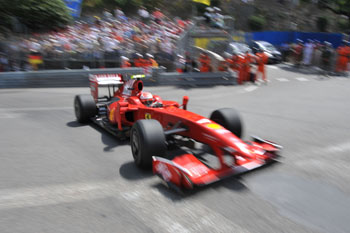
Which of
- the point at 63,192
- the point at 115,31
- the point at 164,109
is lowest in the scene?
the point at 63,192

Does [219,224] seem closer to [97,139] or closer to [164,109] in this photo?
[164,109]

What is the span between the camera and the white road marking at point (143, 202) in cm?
323

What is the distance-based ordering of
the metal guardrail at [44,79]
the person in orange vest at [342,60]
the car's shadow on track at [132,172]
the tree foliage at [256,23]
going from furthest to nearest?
the tree foliage at [256,23] → the person in orange vest at [342,60] → the metal guardrail at [44,79] → the car's shadow on track at [132,172]

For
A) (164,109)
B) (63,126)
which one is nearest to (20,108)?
(63,126)

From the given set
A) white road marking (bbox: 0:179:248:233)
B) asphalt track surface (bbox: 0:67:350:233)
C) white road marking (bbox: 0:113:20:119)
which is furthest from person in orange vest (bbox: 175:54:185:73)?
white road marking (bbox: 0:179:248:233)

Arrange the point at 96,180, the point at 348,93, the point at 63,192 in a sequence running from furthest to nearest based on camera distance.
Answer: the point at 348,93, the point at 96,180, the point at 63,192

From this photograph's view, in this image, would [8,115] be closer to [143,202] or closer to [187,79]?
[143,202]

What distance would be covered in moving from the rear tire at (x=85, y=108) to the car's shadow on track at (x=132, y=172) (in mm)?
2559

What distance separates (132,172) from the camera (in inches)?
180

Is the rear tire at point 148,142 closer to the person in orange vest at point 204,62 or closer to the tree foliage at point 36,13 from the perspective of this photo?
the person in orange vest at point 204,62

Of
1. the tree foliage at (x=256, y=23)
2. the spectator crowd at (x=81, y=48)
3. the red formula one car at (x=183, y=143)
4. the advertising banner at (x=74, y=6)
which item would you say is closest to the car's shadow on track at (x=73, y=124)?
the red formula one car at (x=183, y=143)

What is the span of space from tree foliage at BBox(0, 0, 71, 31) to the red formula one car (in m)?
16.9

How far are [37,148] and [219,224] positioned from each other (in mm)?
3807

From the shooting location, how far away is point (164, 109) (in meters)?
5.46
